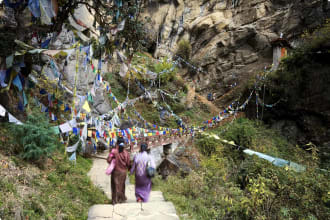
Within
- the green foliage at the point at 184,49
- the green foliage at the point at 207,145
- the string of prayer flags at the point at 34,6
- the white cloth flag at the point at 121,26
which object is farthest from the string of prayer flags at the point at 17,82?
the green foliage at the point at 184,49

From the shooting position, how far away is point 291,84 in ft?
38.6

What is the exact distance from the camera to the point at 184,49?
65.7 ft

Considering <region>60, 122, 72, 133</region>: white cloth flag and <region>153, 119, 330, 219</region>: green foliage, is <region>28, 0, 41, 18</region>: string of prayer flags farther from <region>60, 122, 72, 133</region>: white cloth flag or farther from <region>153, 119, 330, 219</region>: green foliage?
<region>153, 119, 330, 219</region>: green foliage

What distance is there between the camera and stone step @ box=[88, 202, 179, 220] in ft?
11.1

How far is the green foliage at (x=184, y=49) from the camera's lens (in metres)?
20.0

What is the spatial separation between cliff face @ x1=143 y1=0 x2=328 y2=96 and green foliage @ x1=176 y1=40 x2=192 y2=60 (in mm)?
998

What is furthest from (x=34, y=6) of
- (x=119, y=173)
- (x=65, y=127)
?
(x=119, y=173)

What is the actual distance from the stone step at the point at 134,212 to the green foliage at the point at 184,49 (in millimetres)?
17824

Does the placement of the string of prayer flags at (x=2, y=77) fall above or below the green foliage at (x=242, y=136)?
above

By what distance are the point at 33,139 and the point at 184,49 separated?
57.0ft

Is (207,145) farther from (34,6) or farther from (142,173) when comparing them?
(34,6)

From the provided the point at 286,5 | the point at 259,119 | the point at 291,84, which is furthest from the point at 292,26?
the point at 259,119

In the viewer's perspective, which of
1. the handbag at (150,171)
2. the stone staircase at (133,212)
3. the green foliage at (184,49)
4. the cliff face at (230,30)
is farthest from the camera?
the green foliage at (184,49)

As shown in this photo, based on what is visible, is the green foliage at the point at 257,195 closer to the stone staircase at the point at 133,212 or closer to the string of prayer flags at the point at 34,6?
the stone staircase at the point at 133,212
